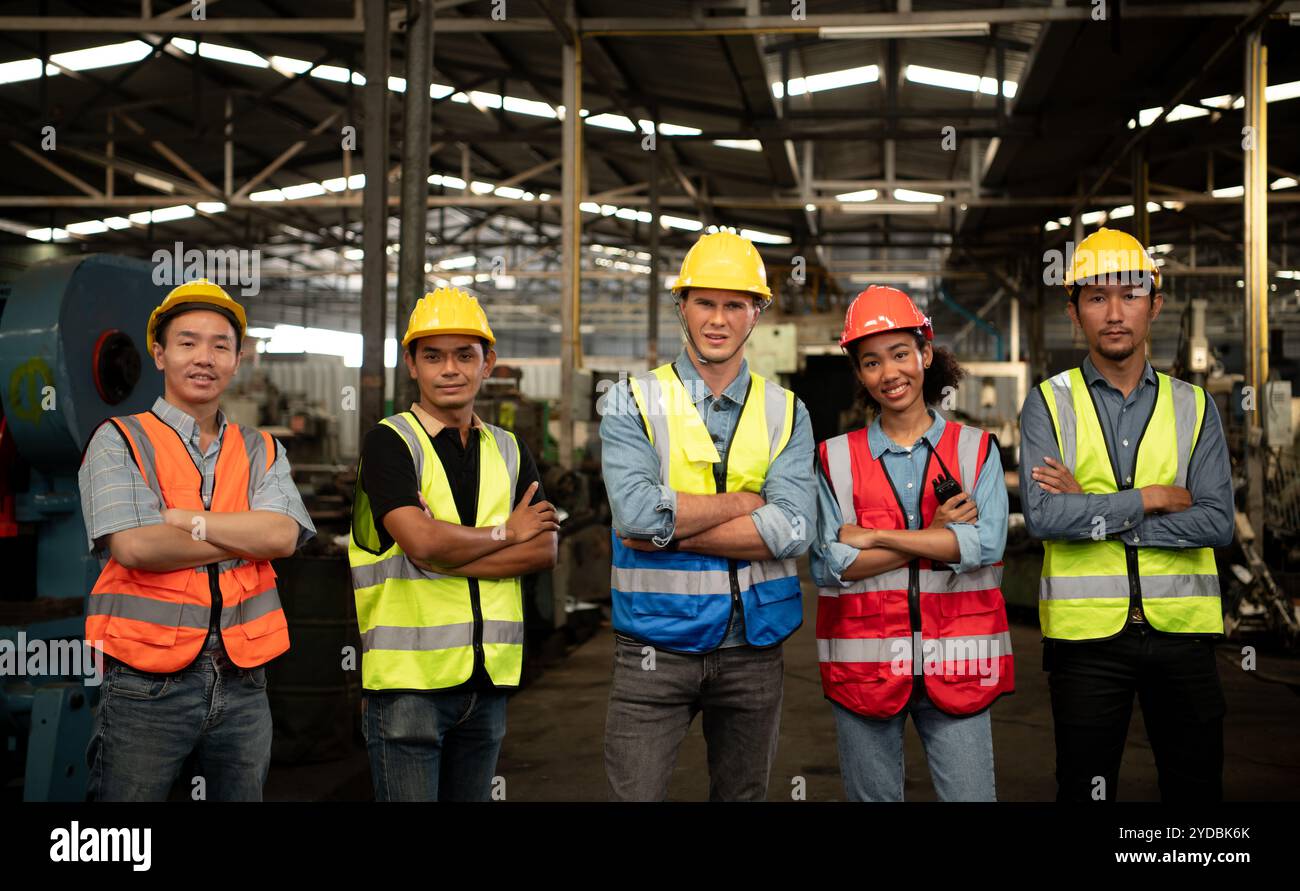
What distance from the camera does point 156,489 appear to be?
2.65 m

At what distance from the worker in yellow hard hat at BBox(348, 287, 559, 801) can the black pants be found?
4.83 feet

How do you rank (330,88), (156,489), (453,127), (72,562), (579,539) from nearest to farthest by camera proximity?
1. (156,489)
2. (72,562)
3. (579,539)
4. (330,88)
5. (453,127)

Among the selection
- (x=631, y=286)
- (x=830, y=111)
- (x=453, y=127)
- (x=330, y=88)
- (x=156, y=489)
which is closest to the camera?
(x=156, y=489)

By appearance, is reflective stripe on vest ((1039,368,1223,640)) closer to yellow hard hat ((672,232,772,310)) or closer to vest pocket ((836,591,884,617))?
vest pocket ((836,591,884,617))

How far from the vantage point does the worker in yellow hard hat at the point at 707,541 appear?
2.63m

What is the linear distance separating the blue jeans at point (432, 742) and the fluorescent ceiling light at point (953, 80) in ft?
34.6

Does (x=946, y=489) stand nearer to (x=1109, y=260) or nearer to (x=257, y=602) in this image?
(x=1109, y=260)

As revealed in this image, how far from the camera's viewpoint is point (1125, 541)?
9.59 feet

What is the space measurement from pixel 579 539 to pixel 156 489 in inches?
279

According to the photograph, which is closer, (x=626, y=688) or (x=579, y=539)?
(x=626, y=688)

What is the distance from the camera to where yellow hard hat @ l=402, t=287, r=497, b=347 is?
9.59ft

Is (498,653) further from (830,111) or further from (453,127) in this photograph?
(453,127)

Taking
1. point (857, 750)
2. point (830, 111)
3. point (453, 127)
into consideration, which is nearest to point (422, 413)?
point (857, 750)

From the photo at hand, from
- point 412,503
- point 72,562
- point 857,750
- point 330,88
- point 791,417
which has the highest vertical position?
point 330,88
